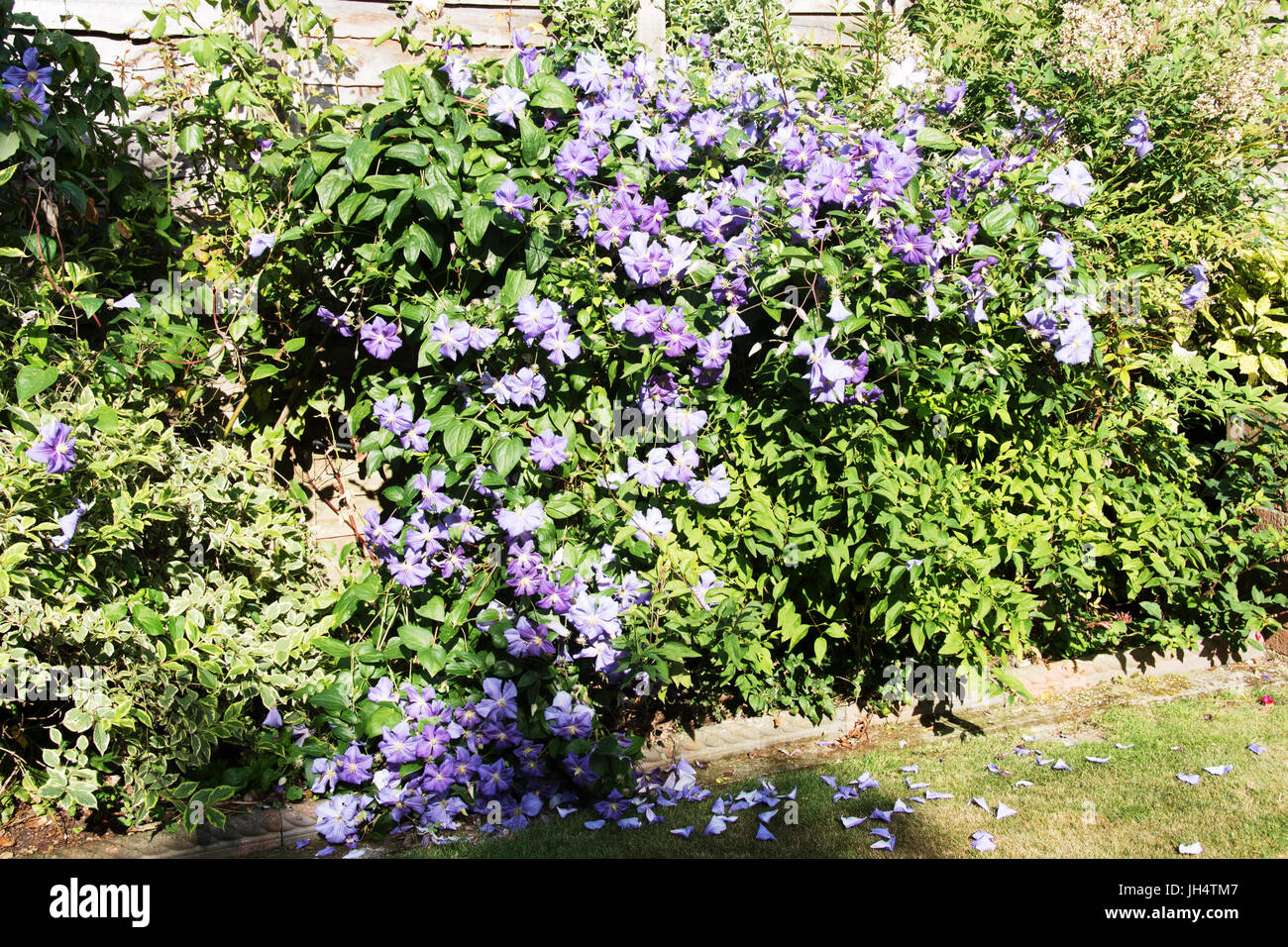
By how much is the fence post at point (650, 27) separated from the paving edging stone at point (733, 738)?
2.37 metres

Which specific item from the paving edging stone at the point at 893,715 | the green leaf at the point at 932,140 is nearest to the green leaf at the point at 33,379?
the paving edging stone at the point at 893,715

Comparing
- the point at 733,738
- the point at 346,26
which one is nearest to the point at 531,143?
the point at 346,26

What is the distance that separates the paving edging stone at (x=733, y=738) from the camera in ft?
8.18

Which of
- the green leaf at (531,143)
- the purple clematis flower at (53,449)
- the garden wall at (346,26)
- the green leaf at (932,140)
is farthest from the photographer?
the garden wall at (346,26)

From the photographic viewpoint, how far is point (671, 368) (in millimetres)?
2713

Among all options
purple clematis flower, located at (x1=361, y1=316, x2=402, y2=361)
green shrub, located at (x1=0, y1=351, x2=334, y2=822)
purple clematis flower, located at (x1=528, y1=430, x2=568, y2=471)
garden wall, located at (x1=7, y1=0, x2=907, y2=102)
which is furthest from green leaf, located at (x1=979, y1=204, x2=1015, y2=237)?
green shrub, located at (x1=0, y1=351, x2=334, y2=822)

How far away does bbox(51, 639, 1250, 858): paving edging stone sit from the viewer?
2.49 meters

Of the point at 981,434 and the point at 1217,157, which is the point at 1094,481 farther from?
the point at 1217,157

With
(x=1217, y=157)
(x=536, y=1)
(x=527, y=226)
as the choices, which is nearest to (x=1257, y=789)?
(x=1217, y=157)

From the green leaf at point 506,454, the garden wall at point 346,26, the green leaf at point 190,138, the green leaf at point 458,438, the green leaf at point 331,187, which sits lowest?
the green leaf at point 506,454

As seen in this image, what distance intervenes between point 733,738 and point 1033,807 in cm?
87

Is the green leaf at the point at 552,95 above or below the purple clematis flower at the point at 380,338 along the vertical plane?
above

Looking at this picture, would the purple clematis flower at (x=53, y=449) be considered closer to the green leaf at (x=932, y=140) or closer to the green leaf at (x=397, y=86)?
the green leaf at (x=397, y=86)
